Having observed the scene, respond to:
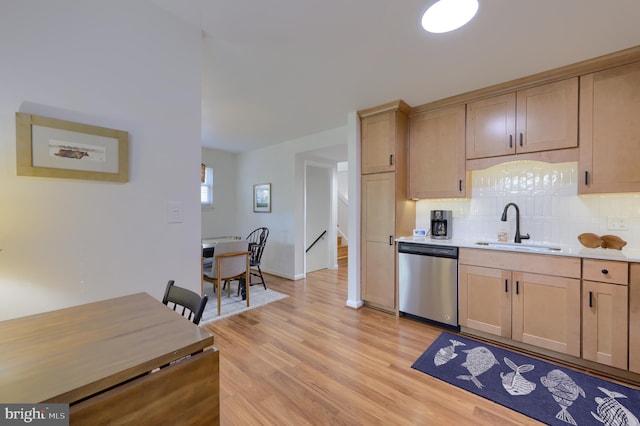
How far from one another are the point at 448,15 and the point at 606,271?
2.18 meters

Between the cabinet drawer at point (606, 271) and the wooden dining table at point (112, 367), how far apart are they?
2682 millimetres

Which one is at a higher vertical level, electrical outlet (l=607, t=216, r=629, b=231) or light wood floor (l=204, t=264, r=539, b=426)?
electrical outlet (l=607, t=216, r=629, b=231)

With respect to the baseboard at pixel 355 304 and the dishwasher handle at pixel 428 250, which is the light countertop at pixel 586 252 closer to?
the dishwasher handle at pixel 428 250

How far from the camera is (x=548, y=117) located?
239 centimetres

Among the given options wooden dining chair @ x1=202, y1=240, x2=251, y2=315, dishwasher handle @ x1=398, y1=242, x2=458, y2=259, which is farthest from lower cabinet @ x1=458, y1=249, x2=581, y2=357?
wooden dining chair @ x1=202, y1=240, x2=251, y2=315

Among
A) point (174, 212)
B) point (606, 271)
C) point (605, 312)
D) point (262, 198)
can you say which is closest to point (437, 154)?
point (606, 271)

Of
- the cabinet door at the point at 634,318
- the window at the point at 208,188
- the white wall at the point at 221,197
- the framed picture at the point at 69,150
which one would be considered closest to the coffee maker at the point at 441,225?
the cabinet door at the point at 634,318

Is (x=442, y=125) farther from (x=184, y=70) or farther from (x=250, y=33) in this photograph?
(x=184, y=70)

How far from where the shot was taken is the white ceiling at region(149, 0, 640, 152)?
1640 millimetres

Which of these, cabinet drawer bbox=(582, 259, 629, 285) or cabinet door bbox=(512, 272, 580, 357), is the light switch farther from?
cabinet drawer bbox=(582, 259, 629, 285)

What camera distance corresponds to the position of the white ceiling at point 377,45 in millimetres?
1640

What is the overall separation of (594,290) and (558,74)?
183cm

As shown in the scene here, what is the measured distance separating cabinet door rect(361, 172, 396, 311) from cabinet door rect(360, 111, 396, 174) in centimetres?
11

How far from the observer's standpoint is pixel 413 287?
A: 2.95m
